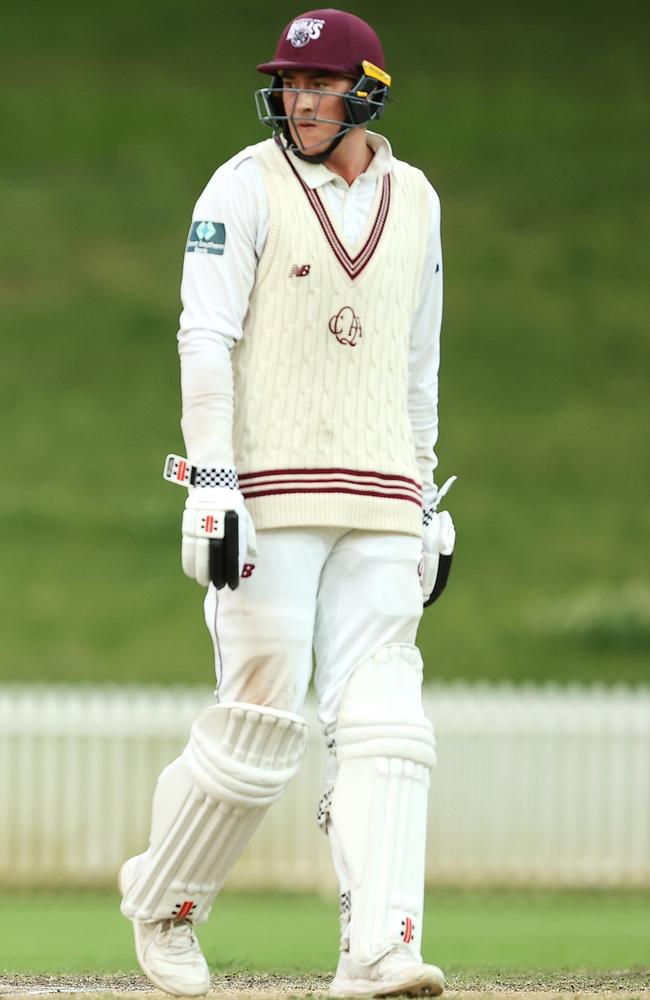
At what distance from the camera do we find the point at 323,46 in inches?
199

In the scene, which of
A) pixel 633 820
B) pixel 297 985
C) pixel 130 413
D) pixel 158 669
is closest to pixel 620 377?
pixel 130 413

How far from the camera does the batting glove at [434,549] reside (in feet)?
17.9

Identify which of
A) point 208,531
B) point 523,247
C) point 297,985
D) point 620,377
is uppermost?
point 523,247

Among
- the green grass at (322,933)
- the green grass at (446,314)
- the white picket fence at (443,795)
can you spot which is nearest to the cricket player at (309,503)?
the green grass at (322,933)

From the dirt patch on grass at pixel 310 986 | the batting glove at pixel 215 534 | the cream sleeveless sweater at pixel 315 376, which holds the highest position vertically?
the cream sleeveless sweater at pixel 315 376

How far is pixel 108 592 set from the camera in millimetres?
16984

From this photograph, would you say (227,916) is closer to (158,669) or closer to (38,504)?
(158,669)

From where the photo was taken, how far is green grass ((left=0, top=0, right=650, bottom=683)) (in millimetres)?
16609

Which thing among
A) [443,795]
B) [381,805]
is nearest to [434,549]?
[381,805]

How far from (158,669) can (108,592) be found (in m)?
1.71

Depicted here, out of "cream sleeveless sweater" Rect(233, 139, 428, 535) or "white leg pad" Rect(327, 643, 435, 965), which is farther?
"cream sleeveless sweater" Rect(233, 139, 428, 535)

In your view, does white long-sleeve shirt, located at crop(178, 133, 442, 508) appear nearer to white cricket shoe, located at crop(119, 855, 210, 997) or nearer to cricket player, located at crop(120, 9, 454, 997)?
cricket player, located at crop(120, 9, 454, 997)

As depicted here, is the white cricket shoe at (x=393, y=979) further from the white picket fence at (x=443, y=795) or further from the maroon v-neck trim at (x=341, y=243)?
the white picket fence at (x=443, y=795)

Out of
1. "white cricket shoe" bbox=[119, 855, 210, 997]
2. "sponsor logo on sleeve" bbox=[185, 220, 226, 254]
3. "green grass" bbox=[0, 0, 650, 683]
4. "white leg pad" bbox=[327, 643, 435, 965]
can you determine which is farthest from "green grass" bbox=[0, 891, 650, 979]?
"green grass" bbox=[0, 0, 650, 683]
